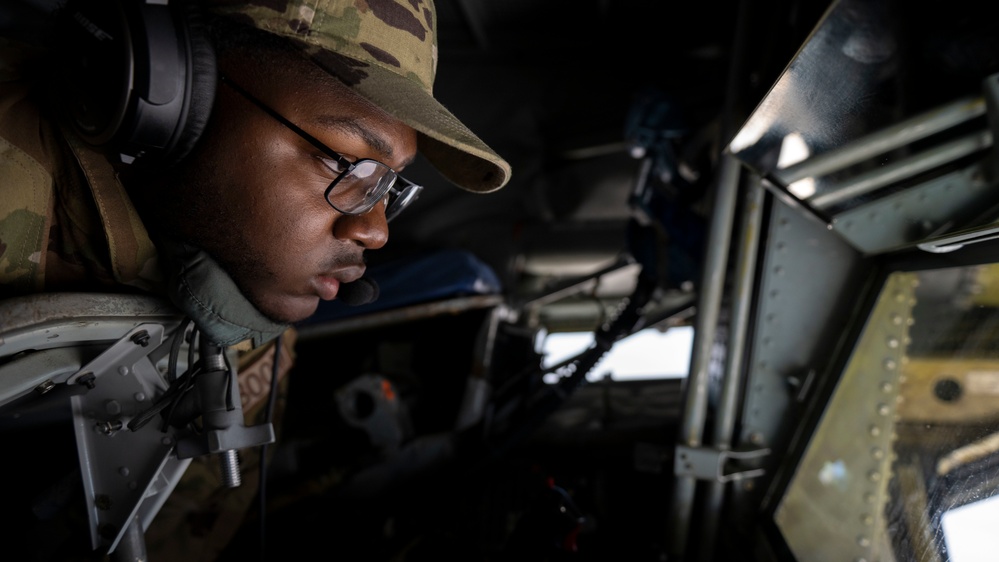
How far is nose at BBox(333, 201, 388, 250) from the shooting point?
1.10 metres

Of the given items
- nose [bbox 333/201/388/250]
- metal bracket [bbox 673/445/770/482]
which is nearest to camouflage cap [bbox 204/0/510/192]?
nose [bbox 333/201/388/250]

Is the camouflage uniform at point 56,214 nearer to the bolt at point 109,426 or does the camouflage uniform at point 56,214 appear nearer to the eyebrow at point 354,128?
the bolt at point 109,426

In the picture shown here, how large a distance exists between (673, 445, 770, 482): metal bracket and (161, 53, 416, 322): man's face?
3.82 feet

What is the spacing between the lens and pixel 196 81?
89 cm

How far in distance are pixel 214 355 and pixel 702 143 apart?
180 cm

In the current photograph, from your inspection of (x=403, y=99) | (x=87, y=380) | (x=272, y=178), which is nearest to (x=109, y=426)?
(x=87, y=380)

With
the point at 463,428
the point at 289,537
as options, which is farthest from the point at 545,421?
the point at 289,537

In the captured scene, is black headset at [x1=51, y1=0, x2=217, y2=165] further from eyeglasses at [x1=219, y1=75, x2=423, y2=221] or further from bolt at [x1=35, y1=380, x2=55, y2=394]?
bolt at [x1=35, y1=380, x2=55, y2=394]

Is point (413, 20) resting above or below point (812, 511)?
above

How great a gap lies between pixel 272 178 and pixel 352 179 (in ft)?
0.41

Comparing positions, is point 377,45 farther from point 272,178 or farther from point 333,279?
point 333,279

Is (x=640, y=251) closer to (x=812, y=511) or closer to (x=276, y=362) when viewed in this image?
(x=812, y=511)

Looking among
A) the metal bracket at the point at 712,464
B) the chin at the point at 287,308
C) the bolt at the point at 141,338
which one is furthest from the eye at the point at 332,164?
the metal bracket at the point at 712,464

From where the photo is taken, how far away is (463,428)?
2305 mm
